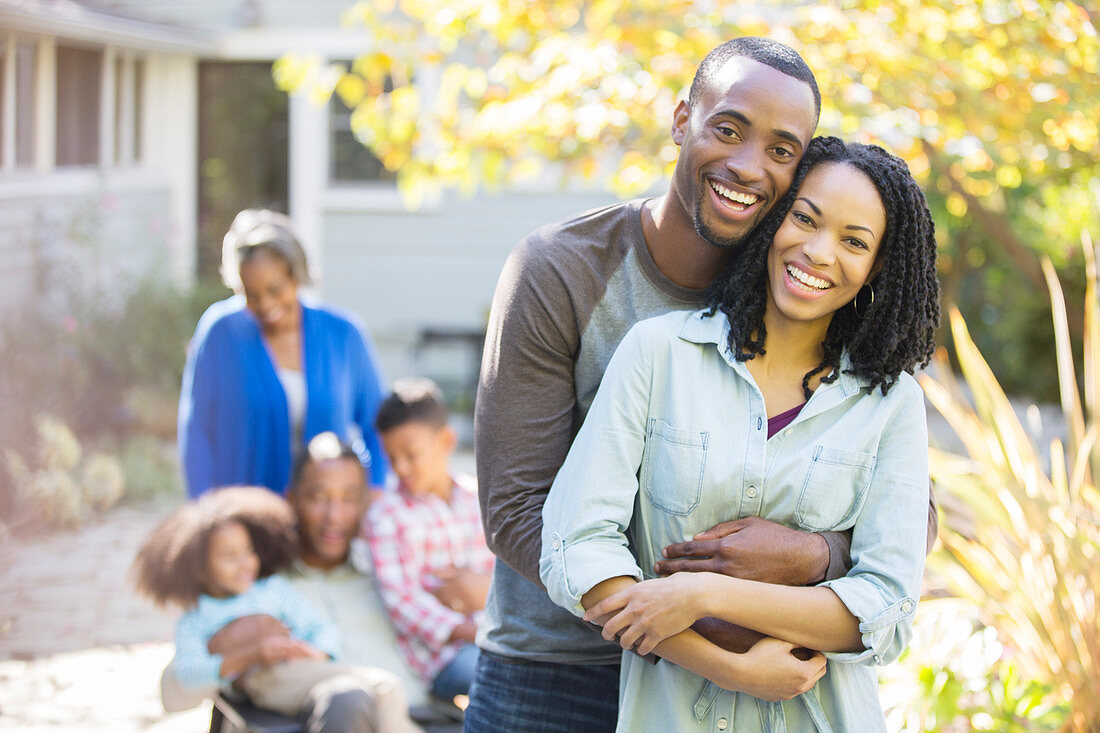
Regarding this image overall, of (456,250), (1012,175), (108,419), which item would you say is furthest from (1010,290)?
(108,419)

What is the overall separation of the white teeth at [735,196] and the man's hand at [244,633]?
6.63 ft

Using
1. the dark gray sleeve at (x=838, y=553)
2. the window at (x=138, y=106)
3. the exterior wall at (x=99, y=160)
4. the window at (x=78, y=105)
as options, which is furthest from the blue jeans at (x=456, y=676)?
the window at (x=138, y=106)

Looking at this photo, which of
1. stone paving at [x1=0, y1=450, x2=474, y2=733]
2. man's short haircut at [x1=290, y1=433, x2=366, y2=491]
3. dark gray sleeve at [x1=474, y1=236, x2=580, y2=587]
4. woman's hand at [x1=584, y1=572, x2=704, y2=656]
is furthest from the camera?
stone paving at [x1=0, y1=450, x2=474, y2=733]

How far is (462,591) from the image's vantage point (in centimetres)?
342

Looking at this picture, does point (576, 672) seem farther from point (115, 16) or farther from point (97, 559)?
point (115, 16)

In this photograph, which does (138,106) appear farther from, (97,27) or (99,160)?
(97,27)

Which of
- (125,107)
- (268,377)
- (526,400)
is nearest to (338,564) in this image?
(268,377)

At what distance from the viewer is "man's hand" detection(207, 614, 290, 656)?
307 cm

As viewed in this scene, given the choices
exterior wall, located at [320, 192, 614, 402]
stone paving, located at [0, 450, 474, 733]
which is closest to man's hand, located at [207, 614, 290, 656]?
A: stone paving, located at [0, 450, 474, 733]

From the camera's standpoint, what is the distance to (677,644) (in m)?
1.62

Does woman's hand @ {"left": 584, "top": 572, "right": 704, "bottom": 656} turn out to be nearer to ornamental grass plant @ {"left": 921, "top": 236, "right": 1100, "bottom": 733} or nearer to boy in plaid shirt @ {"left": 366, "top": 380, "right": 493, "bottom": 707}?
boy in plaid shirt @ {"left": 366, "top": 380, "right": 493, "bottom": 707}

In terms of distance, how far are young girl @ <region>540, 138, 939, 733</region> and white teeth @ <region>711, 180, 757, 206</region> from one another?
0.20 feet

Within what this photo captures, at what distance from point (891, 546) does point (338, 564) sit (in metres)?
2.34

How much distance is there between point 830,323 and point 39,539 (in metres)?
5.68
